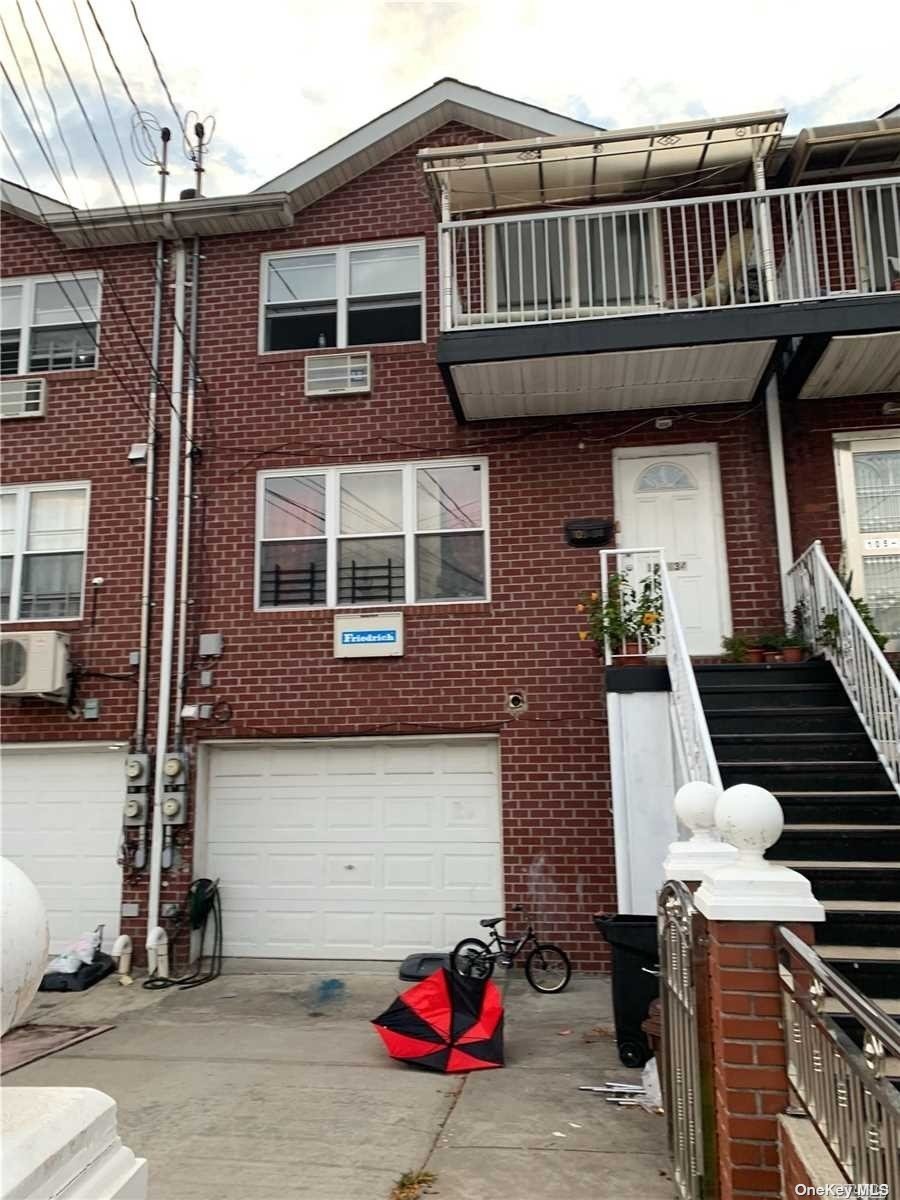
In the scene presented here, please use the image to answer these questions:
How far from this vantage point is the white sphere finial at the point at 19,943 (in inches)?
46.1

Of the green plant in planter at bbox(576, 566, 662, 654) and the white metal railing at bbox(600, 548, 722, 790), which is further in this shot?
the green plant in planter at bbox(576, 566, 662, 654)

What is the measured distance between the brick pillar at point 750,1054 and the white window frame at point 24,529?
27.1ft

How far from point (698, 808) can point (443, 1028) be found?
7.64 ft

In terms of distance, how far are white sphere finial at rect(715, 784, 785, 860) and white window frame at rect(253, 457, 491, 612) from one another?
5.64 meters

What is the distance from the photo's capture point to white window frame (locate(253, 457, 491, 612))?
28.6 feet

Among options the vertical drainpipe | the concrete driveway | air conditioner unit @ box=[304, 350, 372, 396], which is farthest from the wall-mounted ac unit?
the concrete driveway

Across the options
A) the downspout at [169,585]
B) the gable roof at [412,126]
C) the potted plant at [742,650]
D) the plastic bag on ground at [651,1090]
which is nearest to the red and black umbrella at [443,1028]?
the plastic bag on ground at [651,1090]

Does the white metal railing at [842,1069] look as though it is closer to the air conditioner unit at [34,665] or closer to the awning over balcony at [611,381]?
the awning over balcony at [611,381]

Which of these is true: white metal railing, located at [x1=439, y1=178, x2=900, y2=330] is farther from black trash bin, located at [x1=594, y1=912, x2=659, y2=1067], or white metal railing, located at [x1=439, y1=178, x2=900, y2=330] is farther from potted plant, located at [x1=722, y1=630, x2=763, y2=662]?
black trash bin, located at [x1=594, y1=912, x2=659, y2=1067]

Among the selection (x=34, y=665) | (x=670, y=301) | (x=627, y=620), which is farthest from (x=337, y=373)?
(x=34, y=665)

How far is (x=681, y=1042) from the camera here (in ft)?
11.0

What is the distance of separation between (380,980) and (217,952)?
69.7 inches

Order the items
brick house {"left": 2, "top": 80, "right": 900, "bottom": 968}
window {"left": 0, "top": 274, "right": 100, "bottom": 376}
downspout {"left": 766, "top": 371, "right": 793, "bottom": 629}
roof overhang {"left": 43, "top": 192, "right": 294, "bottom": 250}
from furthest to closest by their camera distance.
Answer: window {"left": 0, "top": 274, "right": 100, "bottom": 376} < roof overhang {"left": 43, "top": 192, "right": 294, "bottom": 250} < downspout {"left": 766, "top": 371, "right": 793, "bottom": 629} < brick house {"left": 2, "top": 80, "right": 900, "bottom": 968}

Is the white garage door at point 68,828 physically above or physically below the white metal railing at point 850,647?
below
